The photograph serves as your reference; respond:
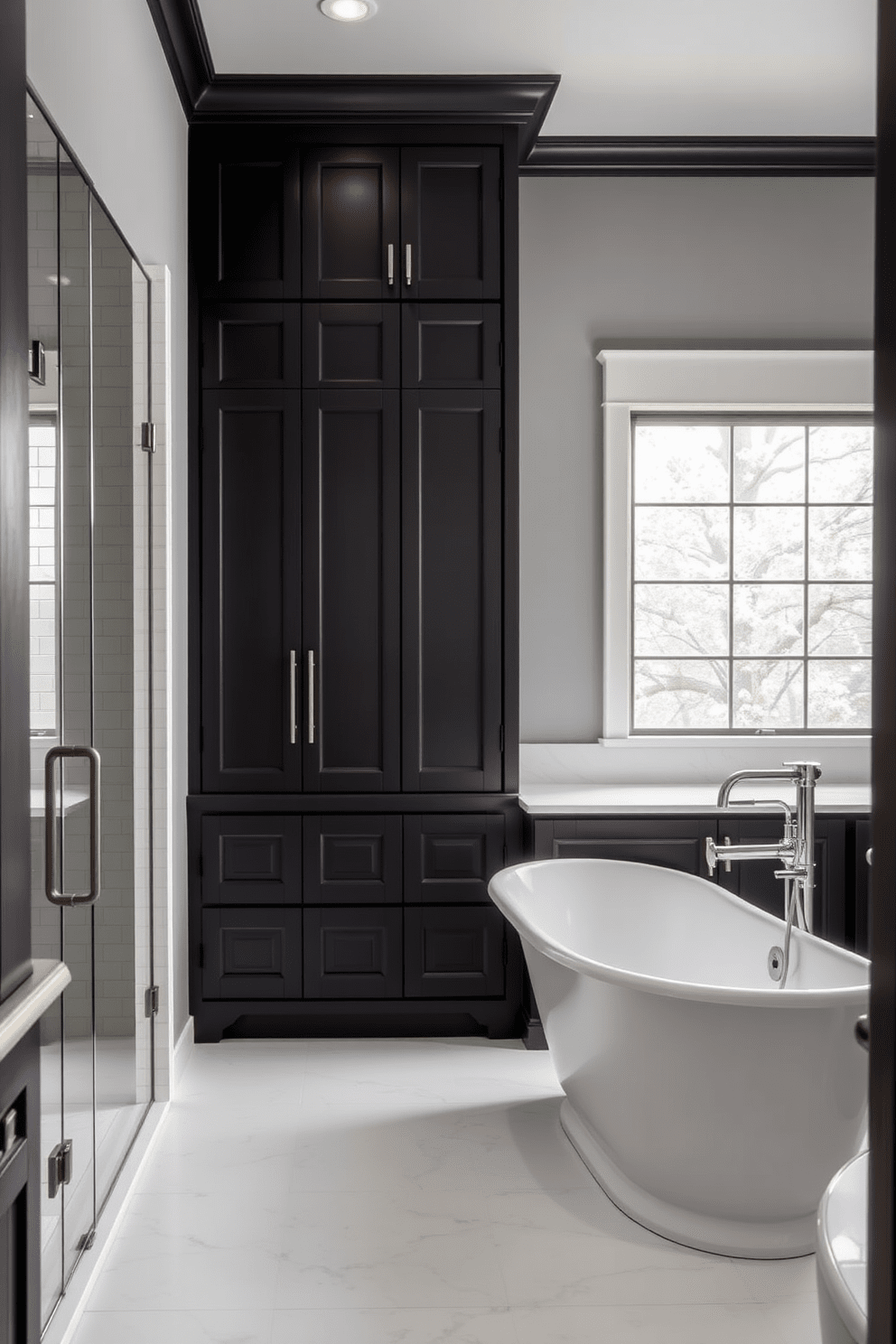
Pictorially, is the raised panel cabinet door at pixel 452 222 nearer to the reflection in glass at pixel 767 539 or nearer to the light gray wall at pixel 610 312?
the light gray wall at pixel 610 312

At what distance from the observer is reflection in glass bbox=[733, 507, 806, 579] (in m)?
3.99

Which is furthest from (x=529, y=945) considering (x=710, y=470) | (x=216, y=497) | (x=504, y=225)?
(x=504, y=225)

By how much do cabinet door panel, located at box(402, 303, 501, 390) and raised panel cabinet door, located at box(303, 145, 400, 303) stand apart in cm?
13

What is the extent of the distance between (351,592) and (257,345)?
86cm

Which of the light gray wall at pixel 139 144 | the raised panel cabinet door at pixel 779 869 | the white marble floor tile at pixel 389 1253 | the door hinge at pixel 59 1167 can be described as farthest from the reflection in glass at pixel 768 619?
the door hinge at pixel 59 1167

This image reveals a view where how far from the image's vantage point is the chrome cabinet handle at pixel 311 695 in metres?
3.50

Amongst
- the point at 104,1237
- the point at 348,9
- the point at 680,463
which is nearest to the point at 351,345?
the point at 348,9

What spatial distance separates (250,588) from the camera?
3.52 m

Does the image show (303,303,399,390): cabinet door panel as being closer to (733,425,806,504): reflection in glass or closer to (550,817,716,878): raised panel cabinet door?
(733,425,806,504): reflection in glass

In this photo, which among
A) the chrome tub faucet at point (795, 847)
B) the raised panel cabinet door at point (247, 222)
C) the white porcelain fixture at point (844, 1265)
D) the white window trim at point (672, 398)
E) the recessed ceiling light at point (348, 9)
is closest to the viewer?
the white porcelain fixture at point (844, 1265)

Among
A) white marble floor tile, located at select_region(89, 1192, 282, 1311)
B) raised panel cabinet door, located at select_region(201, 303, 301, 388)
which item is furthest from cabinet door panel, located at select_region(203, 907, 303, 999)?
raised panel cabinet door, located at select_region(201, 303, 301, 388)

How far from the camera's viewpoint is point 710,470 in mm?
3975

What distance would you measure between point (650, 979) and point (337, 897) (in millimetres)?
1543

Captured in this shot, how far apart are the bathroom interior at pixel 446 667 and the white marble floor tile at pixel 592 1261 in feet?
0.04
